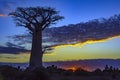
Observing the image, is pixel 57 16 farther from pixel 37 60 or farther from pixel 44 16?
pixel 37 60

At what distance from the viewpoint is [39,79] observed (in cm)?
1862

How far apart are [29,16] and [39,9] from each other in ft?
3.75

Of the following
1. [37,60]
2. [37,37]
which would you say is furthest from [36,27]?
[37,60]

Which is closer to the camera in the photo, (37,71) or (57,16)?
(37,71)

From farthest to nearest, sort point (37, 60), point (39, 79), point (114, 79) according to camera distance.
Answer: point (37, 60) < point (114, 79) < point (39, 79)

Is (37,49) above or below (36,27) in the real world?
below

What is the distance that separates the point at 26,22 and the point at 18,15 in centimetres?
99

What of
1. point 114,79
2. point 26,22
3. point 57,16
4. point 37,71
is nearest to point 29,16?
point 26,22

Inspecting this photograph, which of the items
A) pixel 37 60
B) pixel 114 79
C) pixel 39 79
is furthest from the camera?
pixel 37 60

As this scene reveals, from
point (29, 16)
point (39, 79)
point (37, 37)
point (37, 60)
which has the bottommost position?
point (39, 79)

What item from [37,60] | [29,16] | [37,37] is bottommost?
[37,60]

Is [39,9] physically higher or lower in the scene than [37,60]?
higher

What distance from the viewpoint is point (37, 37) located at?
3216cm

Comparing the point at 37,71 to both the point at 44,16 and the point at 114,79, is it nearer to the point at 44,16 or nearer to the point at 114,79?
the point at 114,79
